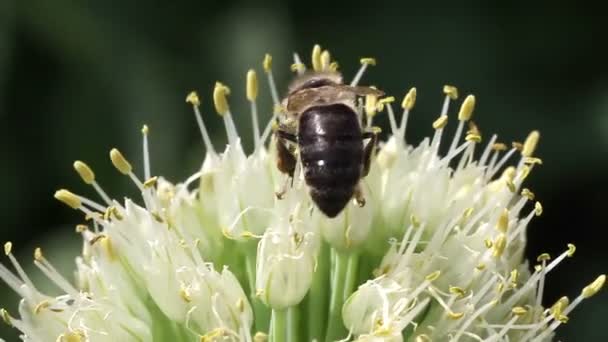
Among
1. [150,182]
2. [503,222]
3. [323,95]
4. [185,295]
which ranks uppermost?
[323,95]

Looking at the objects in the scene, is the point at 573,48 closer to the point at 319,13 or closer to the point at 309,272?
the point at 319,13

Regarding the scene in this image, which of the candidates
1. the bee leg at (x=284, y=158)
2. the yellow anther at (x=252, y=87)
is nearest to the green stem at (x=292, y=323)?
the bee leg at (x=284, y=158)

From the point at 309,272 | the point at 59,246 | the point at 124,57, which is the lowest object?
the point at 59,246

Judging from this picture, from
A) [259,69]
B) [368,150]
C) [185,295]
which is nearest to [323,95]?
[368,150]

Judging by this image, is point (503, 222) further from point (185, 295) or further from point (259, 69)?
point (259, 69)

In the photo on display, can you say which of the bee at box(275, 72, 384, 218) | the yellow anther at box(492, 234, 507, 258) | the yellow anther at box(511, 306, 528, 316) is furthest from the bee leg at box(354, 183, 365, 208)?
the yellow anther at box(511, 306, 528, 316)

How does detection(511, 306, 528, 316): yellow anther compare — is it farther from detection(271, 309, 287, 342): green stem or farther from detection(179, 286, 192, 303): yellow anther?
detection(179, 286, 192, 303): yellow anther

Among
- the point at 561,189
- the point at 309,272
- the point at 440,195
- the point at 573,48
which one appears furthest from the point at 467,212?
the point at 573,48
